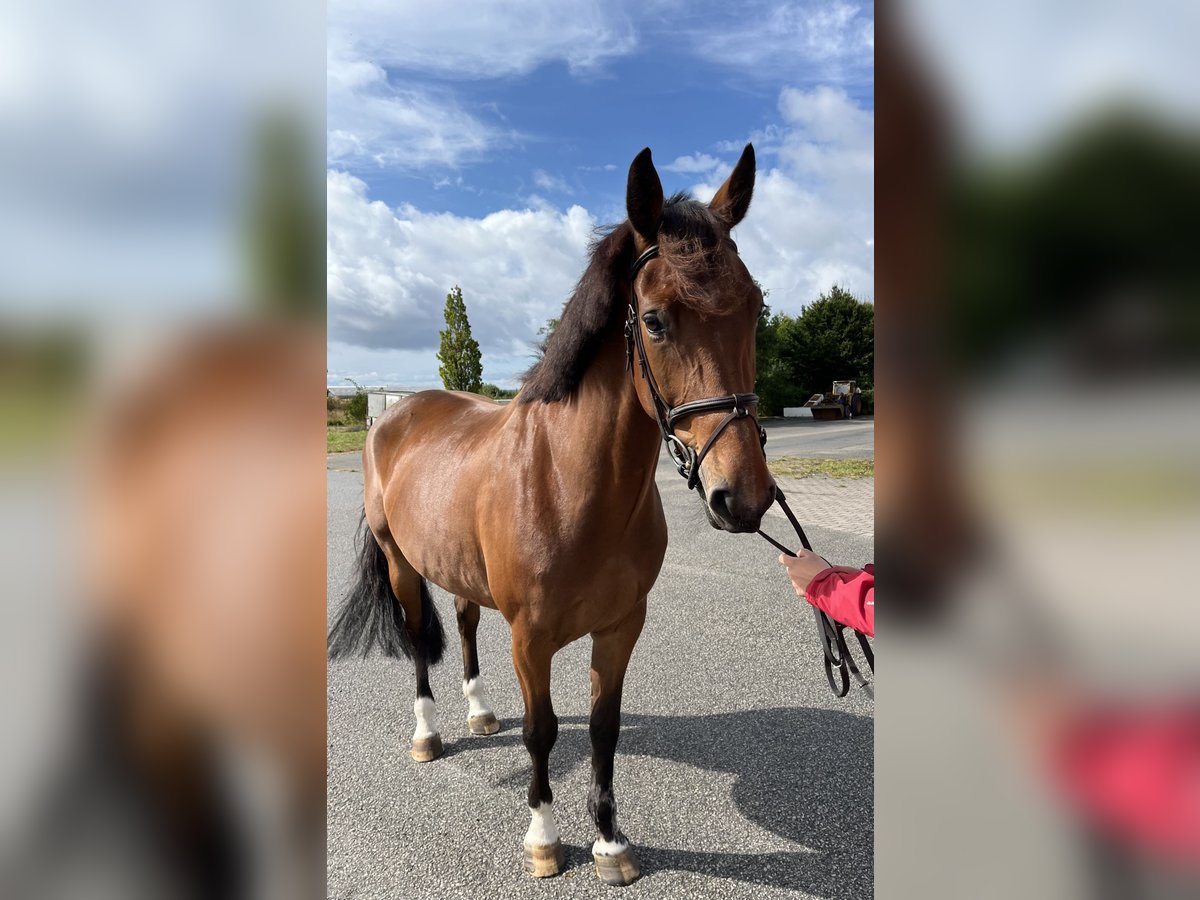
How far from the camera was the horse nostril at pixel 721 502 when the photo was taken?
1.79 meters

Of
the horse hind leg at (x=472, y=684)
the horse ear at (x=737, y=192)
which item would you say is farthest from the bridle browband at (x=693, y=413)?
the horse hind leg at (x=472, y=684)

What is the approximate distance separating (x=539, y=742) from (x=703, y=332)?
6.05 ft

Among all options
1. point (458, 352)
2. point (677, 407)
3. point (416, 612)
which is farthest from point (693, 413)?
point (458, 352)

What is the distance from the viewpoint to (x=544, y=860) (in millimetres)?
2617

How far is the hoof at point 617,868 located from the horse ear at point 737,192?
96.7 inches

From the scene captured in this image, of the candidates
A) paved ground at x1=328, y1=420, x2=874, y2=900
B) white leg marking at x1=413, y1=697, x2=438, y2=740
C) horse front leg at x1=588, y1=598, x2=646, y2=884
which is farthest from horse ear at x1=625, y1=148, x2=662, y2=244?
white leg marking at x1=413, y1=697, x2=438, y2=740

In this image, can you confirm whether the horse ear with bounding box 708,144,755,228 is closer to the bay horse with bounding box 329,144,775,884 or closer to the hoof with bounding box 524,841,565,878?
the bay horse with bounding box 329,144,775,884
